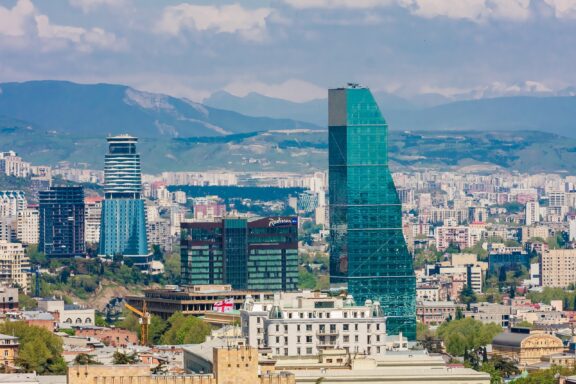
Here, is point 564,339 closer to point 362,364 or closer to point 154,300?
point 154,300

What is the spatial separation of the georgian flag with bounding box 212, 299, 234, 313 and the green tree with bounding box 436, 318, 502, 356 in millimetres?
11943

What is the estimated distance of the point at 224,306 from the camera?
470ft

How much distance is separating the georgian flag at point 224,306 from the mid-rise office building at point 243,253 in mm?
20644

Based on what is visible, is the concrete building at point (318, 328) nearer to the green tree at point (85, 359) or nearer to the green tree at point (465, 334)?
the green tree at point (85, 359)

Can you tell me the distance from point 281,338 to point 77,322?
56297 millimetres

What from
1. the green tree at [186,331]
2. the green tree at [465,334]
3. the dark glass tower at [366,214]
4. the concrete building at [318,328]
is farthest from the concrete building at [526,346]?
the concrete building at [318,328]

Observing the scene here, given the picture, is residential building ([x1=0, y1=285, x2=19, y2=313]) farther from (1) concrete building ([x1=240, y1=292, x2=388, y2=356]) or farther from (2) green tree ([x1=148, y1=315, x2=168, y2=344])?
(1) concrete building ([x1=240, y1=292, x2=388, y2=356])

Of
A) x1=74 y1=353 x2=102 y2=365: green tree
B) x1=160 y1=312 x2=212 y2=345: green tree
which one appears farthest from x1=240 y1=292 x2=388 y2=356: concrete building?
x1=160 y1=312 x2=212 y2=345: green tree

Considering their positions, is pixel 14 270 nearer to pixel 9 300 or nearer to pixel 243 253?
pixel 243 253

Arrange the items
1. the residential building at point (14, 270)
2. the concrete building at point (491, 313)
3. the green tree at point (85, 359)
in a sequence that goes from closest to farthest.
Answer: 1. the green tree at point (85, 359)
2. the concrete building at point (491, 313)
3. the residential building at point (14, 270)

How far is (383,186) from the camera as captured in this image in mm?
148125

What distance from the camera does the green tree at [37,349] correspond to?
95250 mm

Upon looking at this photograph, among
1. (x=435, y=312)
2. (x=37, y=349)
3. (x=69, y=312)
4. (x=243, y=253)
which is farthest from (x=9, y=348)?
(x=435, y=312)

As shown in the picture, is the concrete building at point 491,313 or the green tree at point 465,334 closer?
the green tree at point 465,334
